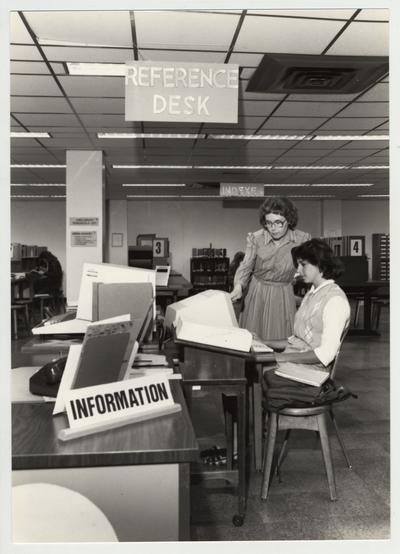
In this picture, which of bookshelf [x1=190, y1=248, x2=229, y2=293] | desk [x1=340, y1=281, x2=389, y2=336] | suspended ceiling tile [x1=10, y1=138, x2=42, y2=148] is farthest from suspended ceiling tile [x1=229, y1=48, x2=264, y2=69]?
bookshelf [x1=190, y1=248, x2=229, y2=293]

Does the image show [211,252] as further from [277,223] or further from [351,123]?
[277,223]

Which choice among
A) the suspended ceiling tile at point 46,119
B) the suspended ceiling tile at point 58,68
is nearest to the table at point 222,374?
the suspended ceiling tile at point 58,68

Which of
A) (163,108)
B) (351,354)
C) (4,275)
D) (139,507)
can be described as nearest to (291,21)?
(163,108)

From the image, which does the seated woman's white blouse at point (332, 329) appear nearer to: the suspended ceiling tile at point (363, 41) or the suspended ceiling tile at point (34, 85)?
the suspended ceiling tile at point (363, 41)

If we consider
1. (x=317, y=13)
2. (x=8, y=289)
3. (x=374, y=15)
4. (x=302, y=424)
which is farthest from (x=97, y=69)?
(x=8, y=289)

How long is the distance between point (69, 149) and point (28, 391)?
6369 millimetres

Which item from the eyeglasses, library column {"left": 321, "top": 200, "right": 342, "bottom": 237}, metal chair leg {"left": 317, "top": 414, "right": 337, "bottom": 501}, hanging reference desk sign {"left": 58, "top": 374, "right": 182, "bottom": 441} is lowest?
metal chair leg {"left": 317, "top": 414, "right": 337, "bottom": 501}

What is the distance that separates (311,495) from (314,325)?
34.4 inches

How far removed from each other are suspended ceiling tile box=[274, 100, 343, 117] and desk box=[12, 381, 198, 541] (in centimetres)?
457

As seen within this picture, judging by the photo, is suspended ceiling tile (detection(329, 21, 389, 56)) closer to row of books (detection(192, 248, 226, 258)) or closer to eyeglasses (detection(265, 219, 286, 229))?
eyeglasses (detection(265, 219, 286, 229))

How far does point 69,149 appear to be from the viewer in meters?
7.67

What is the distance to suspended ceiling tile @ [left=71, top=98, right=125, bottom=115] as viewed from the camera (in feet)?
17.3

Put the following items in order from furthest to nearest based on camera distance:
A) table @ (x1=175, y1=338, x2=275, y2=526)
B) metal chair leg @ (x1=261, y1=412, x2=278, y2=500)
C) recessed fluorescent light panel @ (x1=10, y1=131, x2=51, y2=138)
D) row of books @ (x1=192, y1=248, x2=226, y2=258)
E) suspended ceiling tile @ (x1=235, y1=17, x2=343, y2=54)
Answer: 1. row of books @ (x1=192, y1=248, x2=226, y2=258)
2. recessed fluorescent light panel @ (x1=10, y1=131, x2=51, y2=138)
3. suspended ceiling tile @ (x1=235, y1=17, x2=343, y2=54)
4. metal chair leg @ (x1=261, y1=412, x2=278, y2=500)
5. table @ (x1=175, y1=338, x2=275, y2=526)

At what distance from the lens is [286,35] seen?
12.0ft
